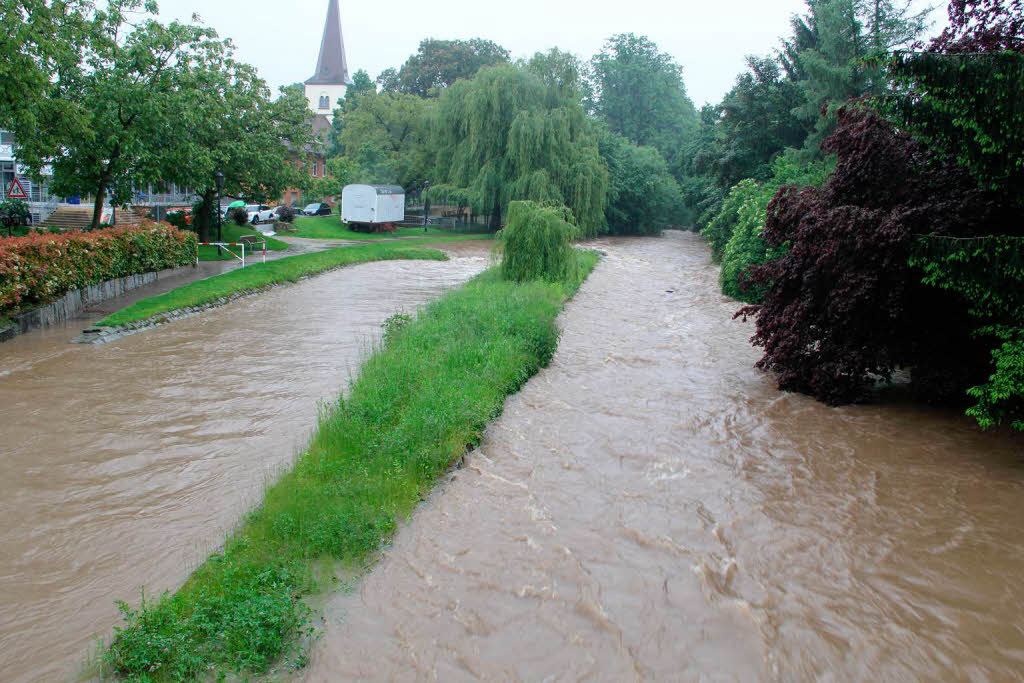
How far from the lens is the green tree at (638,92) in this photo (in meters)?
83.4

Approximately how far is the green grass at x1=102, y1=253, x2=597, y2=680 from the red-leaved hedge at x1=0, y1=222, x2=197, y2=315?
25.6ft

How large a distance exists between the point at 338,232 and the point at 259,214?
4.78 meters

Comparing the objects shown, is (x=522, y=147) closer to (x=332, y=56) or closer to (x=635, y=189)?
(x=635, y=189)

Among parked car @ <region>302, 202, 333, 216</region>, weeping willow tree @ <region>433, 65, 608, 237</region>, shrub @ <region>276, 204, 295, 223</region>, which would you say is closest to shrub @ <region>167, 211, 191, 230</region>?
shrub @ <region>276, 204, 295, 223</region>

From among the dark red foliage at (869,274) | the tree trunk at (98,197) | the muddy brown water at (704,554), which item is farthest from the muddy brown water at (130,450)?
the tree trunk at (98,197)

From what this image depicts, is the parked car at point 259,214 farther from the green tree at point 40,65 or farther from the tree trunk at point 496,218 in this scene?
the green tree at point 40,65

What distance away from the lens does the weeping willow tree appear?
4009cm

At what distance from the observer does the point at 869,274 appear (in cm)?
1051

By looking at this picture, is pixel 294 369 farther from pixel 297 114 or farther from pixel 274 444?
pixel 297 114

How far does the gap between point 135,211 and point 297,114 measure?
9.93 metres

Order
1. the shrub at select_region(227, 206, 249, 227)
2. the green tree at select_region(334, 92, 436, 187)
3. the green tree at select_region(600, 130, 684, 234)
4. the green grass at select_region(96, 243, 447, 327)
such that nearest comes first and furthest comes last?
the green grass at select_region(96, 243, 447, 327)
the shrub at select_region(227, 206, 249, 227)
the green tree at select_region(600, 130, 684, 234)
the green tree at select_region(334, 92, 436, 187)

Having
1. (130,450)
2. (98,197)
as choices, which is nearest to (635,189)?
(98,197)

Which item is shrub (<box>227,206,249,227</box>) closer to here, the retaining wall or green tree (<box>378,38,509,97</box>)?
the retaining wall

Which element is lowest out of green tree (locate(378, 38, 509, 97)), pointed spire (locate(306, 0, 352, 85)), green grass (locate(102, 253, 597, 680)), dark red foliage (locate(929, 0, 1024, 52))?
green grass (locate(102, 253, 597, 680))
